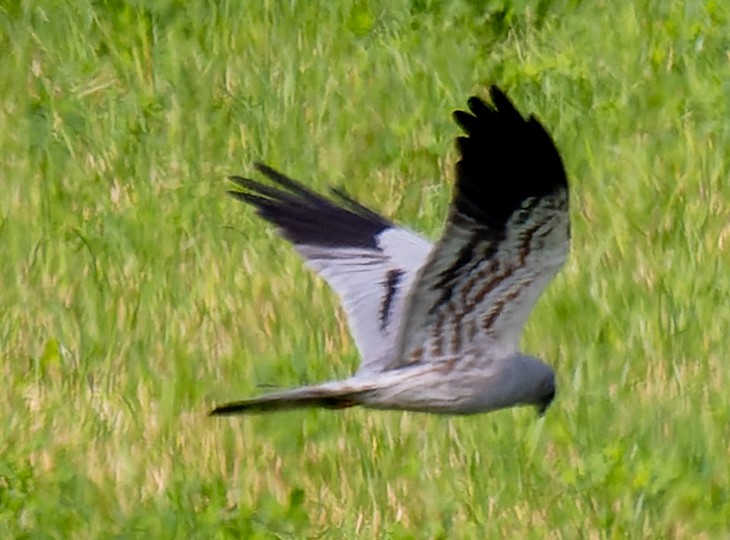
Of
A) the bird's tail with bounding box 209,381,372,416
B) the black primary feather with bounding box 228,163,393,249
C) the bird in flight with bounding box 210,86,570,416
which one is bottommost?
the bird's tail with bounding box 209,381,372,416

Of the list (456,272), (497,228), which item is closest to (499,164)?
(497,228)

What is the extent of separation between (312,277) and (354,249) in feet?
1.75

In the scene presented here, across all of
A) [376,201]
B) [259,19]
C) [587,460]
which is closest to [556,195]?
[587,460]

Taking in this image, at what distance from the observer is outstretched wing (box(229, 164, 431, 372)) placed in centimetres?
657

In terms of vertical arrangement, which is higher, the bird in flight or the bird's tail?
the bird in flight

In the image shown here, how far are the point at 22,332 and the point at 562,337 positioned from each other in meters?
1.71

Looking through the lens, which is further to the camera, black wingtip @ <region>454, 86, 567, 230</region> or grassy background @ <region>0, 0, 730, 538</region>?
grassy background @ <region>0, 0, 730, 538</region>

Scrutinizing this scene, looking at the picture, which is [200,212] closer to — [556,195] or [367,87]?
[367,87]

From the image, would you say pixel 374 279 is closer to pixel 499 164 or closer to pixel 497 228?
pixel 497 228

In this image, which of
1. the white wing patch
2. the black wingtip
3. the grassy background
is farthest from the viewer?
the white wing patch

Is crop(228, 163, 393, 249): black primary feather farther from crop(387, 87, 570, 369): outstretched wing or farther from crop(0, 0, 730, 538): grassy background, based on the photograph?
crop(387, 87, 570, 369): outstretched wing

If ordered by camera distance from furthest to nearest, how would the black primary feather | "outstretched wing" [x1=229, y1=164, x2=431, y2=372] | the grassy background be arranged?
the black primary feather, "outstretched wing" [x1=229, y1=164, x2=431, y2=372], the grassy background

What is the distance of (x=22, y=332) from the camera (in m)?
7.03

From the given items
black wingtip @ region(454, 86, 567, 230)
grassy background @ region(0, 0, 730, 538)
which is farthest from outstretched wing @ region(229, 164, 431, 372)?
black wingtip @ region(454, 86, 567, 230)
